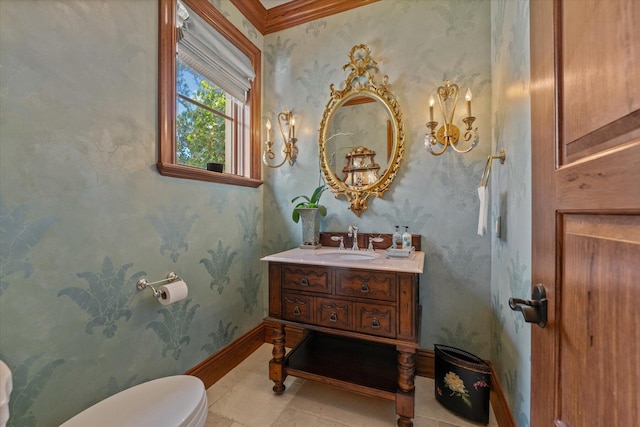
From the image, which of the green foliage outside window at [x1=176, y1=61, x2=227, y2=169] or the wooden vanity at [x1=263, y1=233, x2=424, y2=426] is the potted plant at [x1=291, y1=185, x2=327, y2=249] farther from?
the green foliage outside window at [x1=176, y1=61, x2=227, y2=169]

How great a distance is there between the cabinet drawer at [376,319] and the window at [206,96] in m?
1.19

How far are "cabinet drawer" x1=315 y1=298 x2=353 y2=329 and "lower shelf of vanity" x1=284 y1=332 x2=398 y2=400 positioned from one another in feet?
0.99

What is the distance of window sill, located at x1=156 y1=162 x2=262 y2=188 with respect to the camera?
134cm

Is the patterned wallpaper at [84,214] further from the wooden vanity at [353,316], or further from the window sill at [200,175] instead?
the wooden vanity at [353,316]

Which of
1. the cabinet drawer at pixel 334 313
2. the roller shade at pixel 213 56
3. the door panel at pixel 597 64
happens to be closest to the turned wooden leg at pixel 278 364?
the cabinet drawer at pixel 334 313

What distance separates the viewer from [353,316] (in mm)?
1351

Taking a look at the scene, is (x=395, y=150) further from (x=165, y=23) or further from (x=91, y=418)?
(x=91, y=418)

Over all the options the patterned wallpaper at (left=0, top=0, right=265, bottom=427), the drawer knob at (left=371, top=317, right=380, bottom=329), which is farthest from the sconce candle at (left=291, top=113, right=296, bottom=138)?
the drawer knob at (left=371, top=317, right=380, bottom=329)

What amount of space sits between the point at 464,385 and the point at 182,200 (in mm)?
1800

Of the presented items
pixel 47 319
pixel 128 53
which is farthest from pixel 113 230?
pixel 128 53

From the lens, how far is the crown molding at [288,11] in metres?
1.88

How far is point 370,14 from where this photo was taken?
1.83 m

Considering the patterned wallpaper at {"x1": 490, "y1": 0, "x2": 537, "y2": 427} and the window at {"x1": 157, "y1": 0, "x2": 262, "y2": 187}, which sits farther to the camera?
the window at {"x1": 157, "y1": 0, "x2": 262, "y2": 187}

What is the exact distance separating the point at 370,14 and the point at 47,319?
2.43m
